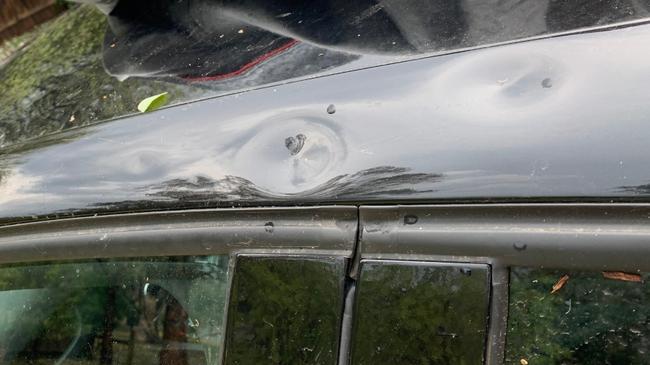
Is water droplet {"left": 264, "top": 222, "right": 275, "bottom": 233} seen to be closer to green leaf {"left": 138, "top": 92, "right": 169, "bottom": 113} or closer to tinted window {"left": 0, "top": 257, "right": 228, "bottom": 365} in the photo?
tinted window {"left": 0, "top": 257, "right": 228, "bottom": 365}

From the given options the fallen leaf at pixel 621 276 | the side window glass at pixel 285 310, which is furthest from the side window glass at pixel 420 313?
the fallen leaf at pixel 621 276

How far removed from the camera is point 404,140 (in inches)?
49.6

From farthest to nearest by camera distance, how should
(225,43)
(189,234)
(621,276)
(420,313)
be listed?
(225,43) < (189,234) < (420,313) < (621,276)

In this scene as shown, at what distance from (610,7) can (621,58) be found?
0.50 ft

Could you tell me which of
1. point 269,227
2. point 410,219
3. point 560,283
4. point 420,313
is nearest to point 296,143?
point 269,227

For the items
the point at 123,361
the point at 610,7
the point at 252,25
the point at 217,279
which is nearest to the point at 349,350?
the point at 217,279

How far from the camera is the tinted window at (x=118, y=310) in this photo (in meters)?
1.47

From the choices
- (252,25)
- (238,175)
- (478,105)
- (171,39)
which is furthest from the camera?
(171,39)

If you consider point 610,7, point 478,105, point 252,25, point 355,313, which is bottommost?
point 355,313

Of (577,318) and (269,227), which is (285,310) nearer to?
(269,227)

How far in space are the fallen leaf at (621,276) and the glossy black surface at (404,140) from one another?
0.40 ft

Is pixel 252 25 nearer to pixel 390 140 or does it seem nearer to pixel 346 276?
pixel 390 140

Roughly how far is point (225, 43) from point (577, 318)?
1069 millimetres

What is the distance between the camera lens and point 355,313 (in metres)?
1.23
